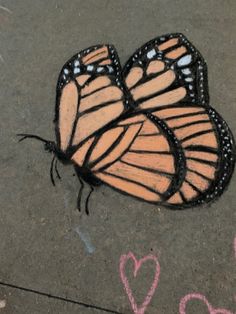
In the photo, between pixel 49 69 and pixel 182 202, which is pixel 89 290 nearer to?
pixel 182 202

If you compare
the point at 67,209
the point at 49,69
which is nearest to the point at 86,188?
the point at 67,209

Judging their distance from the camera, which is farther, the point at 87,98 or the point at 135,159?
the point at 87,98

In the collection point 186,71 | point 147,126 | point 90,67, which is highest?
point 90,67

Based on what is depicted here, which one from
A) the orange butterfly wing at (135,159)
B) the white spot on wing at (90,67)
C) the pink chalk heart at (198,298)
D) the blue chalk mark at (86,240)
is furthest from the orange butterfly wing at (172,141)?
the pink chalk heart at (198,298)

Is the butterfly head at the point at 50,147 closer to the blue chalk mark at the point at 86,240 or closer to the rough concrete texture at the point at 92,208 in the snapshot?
the rough concrete texture at the point at 92,208

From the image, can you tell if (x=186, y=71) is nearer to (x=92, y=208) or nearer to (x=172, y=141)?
(x=172, y=141)

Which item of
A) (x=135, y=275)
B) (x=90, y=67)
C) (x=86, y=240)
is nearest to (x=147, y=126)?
(x=90, y=67)

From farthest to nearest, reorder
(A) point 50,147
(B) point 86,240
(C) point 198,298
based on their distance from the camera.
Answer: (A) point 50,147, (B) point 86,240, (C) point 198,298

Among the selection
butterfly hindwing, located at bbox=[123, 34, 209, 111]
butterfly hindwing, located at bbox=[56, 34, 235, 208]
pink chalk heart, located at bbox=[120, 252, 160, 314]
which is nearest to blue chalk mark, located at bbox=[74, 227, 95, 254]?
pink chalk heart, located at bbox=[120, 252, 160, 314]
